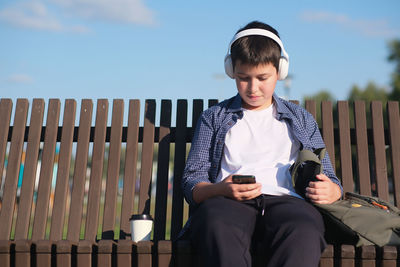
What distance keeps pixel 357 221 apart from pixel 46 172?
2.26m

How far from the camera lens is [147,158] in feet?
12.4

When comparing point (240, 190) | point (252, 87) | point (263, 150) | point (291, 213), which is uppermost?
point (252, 87)

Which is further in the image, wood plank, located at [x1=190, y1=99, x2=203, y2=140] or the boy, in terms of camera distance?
wood plank, located at [x1=190, y1=99, x2=203, y2=140]

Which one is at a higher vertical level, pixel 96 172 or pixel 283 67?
pixel 283 67

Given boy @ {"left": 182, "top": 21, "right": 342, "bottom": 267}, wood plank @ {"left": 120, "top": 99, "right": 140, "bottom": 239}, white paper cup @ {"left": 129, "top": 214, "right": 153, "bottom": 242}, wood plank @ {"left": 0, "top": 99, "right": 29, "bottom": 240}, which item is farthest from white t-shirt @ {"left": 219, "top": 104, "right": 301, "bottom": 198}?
wood plank @ {"left": 0, "top": 99, "right": 29, "bottom": 240}

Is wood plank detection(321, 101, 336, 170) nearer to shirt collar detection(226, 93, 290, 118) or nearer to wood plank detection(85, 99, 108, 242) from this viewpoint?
shirt collar detection(226, 93, 290, 118)

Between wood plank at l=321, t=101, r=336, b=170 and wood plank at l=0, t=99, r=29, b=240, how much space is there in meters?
2.30

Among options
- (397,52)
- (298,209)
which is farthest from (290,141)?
(397,52)

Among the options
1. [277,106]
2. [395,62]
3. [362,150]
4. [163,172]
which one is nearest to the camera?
[277,106]

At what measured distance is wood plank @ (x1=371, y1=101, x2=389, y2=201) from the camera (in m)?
3.69

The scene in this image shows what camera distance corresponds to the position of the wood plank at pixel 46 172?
363cm

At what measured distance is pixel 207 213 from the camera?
2545 mm

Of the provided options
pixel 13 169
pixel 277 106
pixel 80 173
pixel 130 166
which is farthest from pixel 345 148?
pixel 13 169

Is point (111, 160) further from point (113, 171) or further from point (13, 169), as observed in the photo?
point (13, 169)
